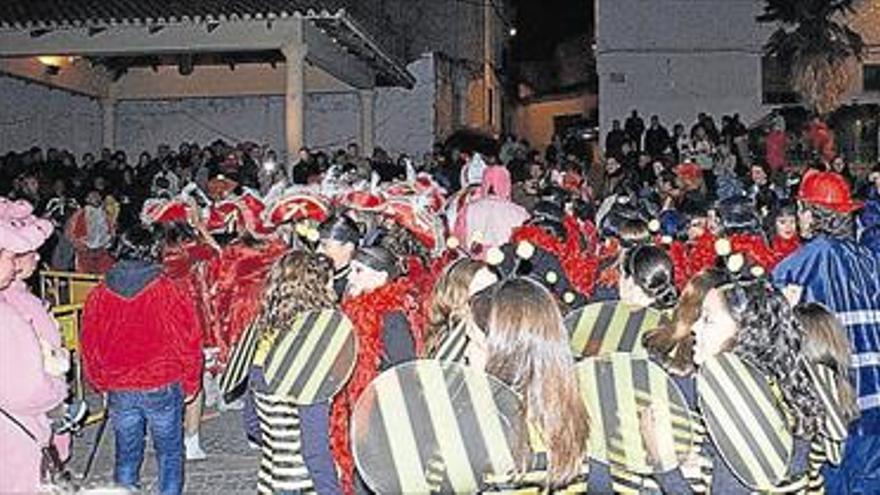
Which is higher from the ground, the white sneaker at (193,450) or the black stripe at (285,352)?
the black stripe at (285,352)

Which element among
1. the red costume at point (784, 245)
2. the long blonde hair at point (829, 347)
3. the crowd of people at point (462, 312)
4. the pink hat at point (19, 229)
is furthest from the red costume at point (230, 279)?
the long blonde hair at point (829, 347)

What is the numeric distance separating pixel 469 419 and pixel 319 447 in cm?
197

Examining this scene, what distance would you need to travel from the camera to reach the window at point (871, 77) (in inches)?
1179

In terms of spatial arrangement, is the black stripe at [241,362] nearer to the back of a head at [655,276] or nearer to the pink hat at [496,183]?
the back of a head at [655,276]

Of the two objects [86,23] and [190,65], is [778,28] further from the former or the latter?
[86,23]

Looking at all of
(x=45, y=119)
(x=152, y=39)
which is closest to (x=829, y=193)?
(x=152, y=39)

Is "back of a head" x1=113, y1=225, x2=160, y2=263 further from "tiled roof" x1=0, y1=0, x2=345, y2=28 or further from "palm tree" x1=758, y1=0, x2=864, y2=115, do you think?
"palm tree" x1=758, y1=0, x2=864, y2=115

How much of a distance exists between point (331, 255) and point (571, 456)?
3.42 meters

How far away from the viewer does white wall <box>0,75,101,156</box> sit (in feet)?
82.5

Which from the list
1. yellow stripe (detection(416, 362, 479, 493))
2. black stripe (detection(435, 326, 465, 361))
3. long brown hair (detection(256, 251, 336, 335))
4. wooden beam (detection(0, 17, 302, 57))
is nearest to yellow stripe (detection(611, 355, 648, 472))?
yellow stripe (detection(416, 362, 479, 493))

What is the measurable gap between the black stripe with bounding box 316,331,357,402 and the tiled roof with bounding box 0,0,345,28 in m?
13.8

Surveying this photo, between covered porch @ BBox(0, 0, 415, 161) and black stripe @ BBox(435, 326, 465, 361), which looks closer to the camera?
black stripe @ BBox(435, 326, 465, 361)

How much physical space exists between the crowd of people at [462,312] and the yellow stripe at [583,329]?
213mm

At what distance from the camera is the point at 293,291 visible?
225 inches
